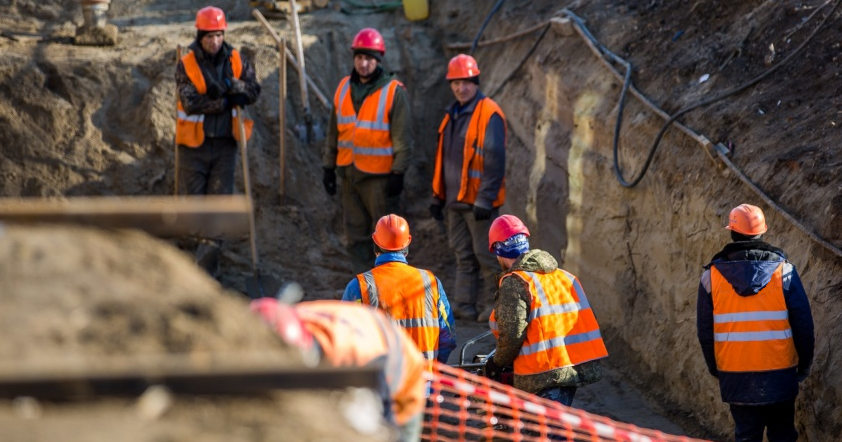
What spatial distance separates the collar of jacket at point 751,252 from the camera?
6484 mm

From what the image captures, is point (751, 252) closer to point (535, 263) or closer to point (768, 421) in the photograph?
point (768, 421)

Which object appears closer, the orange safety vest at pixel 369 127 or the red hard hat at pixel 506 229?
the red hard hat at pixel 506 229

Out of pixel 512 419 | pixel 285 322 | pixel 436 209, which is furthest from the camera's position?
pixel 436 209

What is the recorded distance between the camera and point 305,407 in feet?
9.90

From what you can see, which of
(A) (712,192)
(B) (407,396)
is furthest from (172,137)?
(B) (407,396)

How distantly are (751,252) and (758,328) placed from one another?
0.45 metres

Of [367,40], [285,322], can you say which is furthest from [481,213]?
[285,322]

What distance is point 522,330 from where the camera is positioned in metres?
6.35

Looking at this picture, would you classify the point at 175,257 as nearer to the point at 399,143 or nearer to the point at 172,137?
the point at 399,143

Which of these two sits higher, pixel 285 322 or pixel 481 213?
pixel 285 322

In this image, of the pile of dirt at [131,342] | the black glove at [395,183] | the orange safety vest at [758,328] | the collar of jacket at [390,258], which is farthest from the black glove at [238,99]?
the pile of dirt at [131,342]

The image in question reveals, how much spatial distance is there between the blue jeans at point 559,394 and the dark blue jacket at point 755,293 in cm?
93

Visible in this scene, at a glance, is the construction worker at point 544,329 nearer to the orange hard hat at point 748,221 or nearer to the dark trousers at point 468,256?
the orange hard hat at point 748,221

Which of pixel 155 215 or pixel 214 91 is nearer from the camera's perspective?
pixel 155 215
